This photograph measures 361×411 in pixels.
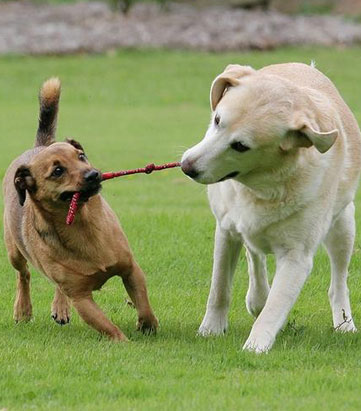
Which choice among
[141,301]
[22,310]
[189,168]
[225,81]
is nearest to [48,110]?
[22,310]

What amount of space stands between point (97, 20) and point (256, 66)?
8.52 meters

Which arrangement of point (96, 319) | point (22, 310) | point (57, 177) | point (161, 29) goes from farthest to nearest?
1. point (161, 29)
2. point (22, 310)
3. point (57, 177)
4. point (96, 319)

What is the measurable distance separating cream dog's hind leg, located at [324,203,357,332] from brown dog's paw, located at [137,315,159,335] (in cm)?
133

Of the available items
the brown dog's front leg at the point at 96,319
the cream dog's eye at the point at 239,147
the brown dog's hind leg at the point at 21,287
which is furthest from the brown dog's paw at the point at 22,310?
the cream dog's eye at the point at 239,147

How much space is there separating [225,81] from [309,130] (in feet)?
2.28

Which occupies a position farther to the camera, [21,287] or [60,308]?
[21,287]

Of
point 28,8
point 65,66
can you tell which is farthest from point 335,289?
point 28,8

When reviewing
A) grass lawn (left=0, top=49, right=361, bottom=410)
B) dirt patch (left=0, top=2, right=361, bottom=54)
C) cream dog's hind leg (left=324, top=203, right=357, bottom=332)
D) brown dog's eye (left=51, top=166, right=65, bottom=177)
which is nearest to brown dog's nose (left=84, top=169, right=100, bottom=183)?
brown dog's eye (left=51, top=166, right=65, bottom=177)

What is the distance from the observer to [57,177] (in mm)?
7699

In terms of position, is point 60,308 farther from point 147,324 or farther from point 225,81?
point 225,81

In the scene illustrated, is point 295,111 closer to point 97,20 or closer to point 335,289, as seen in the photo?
point 335,289

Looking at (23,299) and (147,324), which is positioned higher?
(147,324)

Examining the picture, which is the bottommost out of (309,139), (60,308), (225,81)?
(60,308)

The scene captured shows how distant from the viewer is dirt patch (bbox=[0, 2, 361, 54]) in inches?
1307
